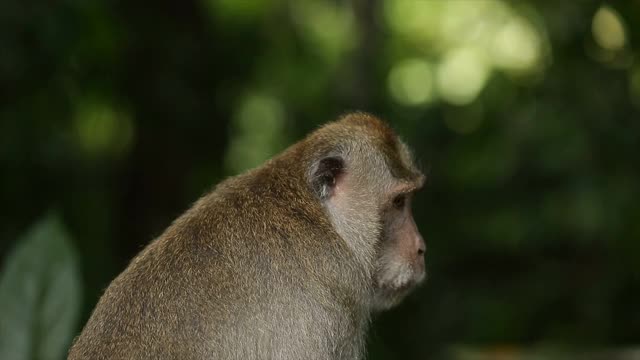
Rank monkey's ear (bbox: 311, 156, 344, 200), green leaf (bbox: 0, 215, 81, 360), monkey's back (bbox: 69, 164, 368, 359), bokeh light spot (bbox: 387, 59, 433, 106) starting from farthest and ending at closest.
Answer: bokeh light spot (bbox: 387, 59, 433, 106) → monkey's ear (bbox: 311, 156, 344, 200) → monkey's back (bbox: 69, 164, 368, 359) → green leaf (bbox: 0, 215, 81, 360)

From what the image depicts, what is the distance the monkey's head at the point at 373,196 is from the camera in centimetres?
454

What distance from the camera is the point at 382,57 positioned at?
10469 millimetres

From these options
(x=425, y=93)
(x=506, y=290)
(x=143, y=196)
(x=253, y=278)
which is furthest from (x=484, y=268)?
(x=253, y=278)

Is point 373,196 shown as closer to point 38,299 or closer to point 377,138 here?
point 377,138

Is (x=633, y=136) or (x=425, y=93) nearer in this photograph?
(x=633, y=136)

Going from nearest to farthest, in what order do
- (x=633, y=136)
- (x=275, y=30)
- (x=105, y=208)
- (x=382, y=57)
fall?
1. (x=633, y=136)
2. (x=105, y=208)
3. (x=382, y=57)
4. (x=275, y=30)

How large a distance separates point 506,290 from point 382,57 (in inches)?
94.9

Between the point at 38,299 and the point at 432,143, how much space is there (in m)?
6.47

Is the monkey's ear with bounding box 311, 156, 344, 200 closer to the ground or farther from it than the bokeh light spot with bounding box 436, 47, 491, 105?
farther from it

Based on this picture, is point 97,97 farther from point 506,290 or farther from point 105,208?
point 506,290

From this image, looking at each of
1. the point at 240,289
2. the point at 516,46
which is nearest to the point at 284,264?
the point at 240,289

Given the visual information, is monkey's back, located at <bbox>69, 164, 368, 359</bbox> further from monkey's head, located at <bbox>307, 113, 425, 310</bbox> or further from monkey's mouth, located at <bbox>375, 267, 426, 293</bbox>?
monkey's mouth, located at <bbox>375, 267, 426, 293</bbox>

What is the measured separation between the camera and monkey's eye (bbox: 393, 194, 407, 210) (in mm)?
4739

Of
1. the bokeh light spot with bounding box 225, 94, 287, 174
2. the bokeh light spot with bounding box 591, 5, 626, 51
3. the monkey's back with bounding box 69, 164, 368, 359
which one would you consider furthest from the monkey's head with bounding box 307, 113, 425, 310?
the bokeh light spot with bounding box 225, 94, 287, 174
